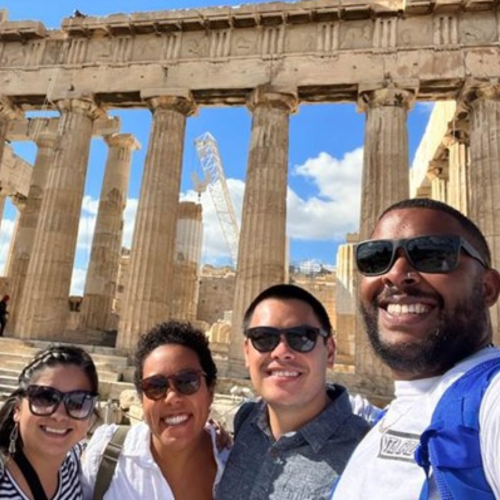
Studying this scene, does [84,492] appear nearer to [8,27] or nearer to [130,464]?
[130,464]

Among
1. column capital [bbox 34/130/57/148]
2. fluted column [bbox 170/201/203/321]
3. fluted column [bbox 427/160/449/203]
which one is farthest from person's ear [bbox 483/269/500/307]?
column capital [bbox 34/130/57/148]

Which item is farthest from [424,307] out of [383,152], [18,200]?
[18,200]

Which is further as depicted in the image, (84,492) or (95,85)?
(95,85)

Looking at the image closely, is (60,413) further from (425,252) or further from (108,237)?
(108,237)

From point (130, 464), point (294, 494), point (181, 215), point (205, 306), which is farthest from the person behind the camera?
point (205, 306)

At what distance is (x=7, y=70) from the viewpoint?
751 inches

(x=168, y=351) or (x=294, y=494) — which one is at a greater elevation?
(x=168, y=351)

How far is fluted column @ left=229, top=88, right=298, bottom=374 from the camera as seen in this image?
49.9 ft

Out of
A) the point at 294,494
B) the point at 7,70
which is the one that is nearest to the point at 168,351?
the point at 294,494

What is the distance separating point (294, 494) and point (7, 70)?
2080cm

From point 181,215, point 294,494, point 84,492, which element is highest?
point 181,215

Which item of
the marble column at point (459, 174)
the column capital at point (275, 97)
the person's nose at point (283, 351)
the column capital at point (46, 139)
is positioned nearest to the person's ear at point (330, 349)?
the person's nose at point (283, 351)

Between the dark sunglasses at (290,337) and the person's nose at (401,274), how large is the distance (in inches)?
30.6

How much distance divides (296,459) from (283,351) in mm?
541
